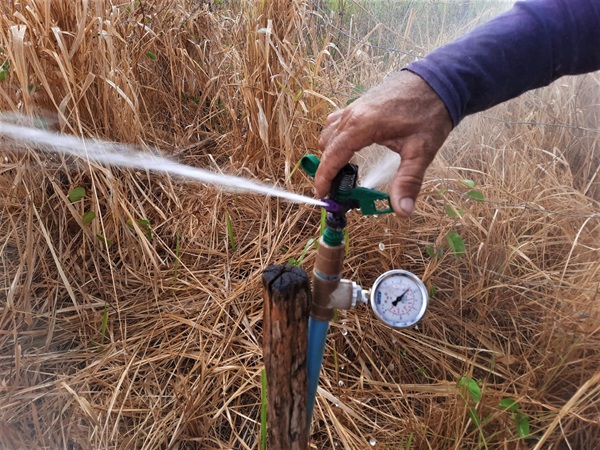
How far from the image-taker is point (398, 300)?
41.2 inches

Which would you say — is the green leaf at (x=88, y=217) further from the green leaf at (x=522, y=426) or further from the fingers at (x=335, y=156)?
the green leaf at (x=522, y=426)

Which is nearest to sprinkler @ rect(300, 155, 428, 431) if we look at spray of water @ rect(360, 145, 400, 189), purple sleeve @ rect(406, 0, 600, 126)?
purple sleeve @ rect(406, 0, 600, 126)

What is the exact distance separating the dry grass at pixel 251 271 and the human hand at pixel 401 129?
0.78 meters

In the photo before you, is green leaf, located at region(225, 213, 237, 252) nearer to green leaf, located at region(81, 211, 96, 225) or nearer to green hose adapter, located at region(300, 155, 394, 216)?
green leaf, located at region(81, 211, 96, 225)

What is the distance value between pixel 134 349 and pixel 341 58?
1728 mm

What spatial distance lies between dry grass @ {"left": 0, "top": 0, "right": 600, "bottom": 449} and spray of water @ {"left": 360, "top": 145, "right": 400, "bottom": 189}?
164 mm

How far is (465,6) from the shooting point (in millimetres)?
2475

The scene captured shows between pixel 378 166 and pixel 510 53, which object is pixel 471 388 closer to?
pixel 510 53

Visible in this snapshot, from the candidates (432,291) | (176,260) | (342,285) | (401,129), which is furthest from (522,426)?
(176,260)

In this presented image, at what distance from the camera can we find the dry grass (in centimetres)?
143

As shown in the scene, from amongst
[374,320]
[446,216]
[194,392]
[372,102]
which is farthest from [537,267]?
[194,392]

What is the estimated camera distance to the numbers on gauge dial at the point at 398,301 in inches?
40.8

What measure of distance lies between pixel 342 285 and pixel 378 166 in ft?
3.50

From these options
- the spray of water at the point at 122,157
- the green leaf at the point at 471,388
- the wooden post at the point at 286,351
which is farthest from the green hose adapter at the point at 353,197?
the green leaf at the point at 471,388
